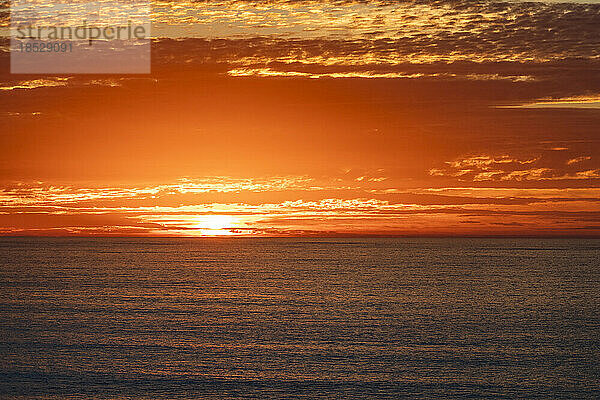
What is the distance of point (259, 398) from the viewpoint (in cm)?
2514

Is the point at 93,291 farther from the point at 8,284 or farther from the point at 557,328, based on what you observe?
the point at 557,328

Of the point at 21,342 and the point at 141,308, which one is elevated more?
the point at 21,342

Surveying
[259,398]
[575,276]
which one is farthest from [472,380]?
[575,276]

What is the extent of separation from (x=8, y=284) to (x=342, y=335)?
46.4 meters

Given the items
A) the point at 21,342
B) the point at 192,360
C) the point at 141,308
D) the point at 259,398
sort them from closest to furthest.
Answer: the point at 259,398
the point at 192,360
the point at 21,342
the point at 141,308

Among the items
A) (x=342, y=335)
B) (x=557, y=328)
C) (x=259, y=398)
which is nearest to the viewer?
(x=259, y=398)

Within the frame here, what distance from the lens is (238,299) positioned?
54.9 m

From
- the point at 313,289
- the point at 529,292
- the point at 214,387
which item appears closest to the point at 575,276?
the point at 529,292

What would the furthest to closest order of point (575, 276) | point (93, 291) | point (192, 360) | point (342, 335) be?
point (575, 276) < point (93, 291) < point (342, 335) < point (192, 360)

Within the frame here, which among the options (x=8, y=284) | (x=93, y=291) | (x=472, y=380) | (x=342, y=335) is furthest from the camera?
(x=8, y=284)

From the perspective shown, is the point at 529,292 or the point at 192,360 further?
the point at 529,292

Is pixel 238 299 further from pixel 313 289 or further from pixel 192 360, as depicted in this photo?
pixel 192 360

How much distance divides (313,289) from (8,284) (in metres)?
32.0

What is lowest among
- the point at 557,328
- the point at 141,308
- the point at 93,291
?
the point at 93,291
